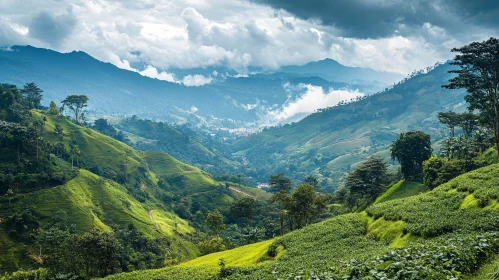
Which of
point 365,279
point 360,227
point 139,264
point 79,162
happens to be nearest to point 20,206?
point 139,264

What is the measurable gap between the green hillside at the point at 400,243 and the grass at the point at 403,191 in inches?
1501

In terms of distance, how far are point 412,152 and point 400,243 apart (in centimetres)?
6841

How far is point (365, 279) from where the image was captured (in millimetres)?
21516

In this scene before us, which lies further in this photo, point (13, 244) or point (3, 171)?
point (3, 171)

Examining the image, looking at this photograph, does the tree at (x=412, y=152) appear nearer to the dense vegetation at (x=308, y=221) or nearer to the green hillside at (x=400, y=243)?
the dense vegetation at (x=308, y=221)

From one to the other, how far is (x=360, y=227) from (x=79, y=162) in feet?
570

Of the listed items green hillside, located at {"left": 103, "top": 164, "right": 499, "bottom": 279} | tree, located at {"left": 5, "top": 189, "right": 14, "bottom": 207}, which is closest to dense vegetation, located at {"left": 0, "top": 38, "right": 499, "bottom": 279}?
green hillside, located at {"left": 103, "top": 164, "right": 499, "bottom": 279}

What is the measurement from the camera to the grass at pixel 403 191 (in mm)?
93125

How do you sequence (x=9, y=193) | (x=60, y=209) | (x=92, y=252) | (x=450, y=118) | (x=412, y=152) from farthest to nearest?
(x=450, y=118) < (x=60, y=209) < (x=9, y=193) < (x=412, y=152) < (x=92, y=252)

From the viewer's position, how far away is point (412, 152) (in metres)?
104

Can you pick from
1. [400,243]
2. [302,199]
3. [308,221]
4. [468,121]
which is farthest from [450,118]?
[400,243]

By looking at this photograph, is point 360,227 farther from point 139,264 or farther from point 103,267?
point 139,264

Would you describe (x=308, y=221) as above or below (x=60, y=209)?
above

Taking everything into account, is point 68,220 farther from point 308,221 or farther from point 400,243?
point 400,243
